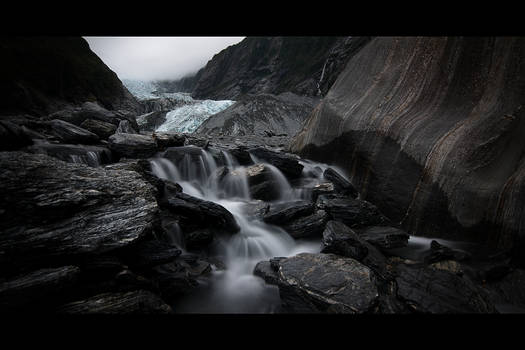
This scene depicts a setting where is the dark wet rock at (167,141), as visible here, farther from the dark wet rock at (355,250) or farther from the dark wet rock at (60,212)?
the dark wet rock at (355,250)

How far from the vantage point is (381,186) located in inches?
356

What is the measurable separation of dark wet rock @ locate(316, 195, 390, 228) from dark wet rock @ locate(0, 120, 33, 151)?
988 cm

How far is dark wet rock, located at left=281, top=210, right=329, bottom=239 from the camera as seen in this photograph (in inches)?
306

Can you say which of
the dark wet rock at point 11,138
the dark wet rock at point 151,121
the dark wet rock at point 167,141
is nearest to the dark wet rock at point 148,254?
the dark wet rock at point 11,138

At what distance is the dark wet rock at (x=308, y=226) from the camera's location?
306 inches

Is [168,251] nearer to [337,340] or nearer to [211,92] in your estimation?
[337,340]

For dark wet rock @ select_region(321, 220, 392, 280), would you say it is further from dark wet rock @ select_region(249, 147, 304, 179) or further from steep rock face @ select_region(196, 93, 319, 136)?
Result: steep rock face @ select_region(196, 93, 319, 136)

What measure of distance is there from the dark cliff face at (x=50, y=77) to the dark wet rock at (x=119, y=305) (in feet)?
63.9

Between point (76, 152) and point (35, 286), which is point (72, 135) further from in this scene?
point (35, 286)

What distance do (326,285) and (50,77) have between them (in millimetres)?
32033

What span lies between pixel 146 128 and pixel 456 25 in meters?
55.5

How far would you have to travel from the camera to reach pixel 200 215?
24.5 feet

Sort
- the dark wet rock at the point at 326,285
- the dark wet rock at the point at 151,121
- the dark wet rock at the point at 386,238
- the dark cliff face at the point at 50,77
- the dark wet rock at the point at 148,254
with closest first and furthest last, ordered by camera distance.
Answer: the dark wet rock at the point at 326,285
the dark wet rock at the point at 148,254
the dark wet rock at the point at 386,238
the dark cliff face at the point at 50,77
the dark wet rock at the point at 151,121

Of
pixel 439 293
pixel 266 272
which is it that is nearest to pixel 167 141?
pixel 266 272
